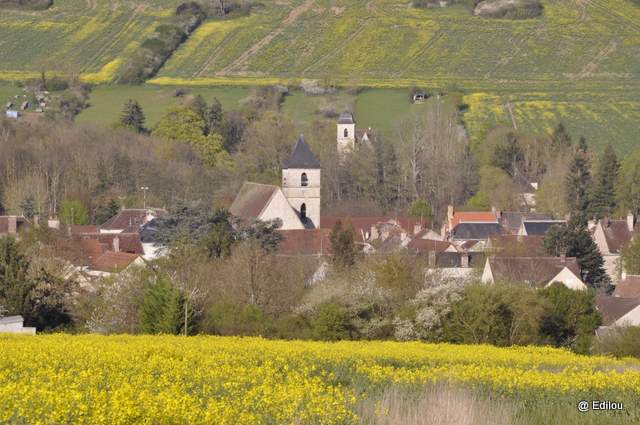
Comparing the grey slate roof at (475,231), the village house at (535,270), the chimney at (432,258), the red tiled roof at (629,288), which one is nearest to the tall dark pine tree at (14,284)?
the chimney at (432,258)

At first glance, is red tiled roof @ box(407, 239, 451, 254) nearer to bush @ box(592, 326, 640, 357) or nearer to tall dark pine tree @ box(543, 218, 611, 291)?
tall dark pine tree @ box(543, 218, 611, 291)

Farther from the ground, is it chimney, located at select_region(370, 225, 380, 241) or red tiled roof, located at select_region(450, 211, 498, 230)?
red tiled roof, located at select_region(450, 211, 498, 230)

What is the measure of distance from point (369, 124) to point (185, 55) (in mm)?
21692

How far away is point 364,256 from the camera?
172ft

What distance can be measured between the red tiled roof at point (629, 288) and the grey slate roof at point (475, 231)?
17.0 m

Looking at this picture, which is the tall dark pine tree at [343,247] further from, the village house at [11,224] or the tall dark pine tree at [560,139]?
the tall dark pine tree at [560,139]

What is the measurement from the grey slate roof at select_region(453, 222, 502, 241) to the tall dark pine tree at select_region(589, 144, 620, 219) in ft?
36.8

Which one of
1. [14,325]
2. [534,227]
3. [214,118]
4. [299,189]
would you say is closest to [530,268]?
[534,227]

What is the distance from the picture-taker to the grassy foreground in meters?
13.2

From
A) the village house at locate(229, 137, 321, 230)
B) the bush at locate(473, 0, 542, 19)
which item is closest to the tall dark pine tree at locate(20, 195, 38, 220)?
the village house at locate(229, 137, 321, 230)

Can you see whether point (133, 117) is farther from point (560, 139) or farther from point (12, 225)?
point (12, 225)

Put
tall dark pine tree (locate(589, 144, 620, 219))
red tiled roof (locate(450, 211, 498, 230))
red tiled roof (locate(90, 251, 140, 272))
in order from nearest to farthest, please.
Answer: red tiled roof (locate(90, 251, 140, 272))
red tiled roof (locate(450, 211, 498, 230))
tall dark pine tree (locate(589, 144, 620, 219))

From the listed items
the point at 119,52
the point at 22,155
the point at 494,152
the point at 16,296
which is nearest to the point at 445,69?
the point at 494,152

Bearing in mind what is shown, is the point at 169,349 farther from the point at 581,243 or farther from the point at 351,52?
the point at 351,52
